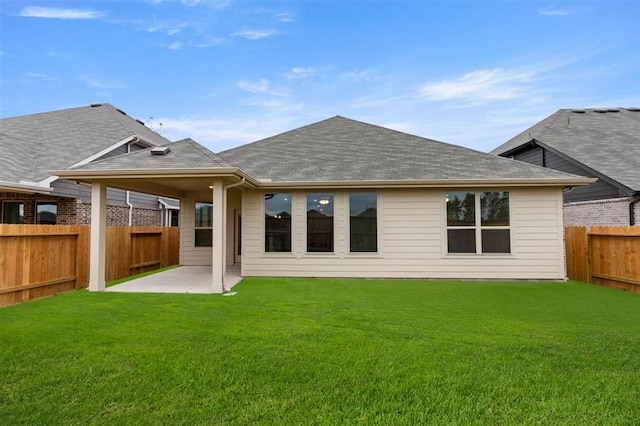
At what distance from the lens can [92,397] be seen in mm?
2953

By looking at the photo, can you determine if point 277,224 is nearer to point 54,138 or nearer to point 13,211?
point 13,211

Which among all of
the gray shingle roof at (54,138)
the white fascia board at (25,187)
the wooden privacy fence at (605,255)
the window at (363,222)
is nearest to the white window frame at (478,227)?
the window at (363,222)

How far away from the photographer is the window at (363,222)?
383 inches

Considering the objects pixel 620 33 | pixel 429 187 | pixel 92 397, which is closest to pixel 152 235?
pixel 429 187

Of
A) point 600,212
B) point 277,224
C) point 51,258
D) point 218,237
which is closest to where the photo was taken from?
point 51,258

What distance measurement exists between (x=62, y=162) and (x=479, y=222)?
12.9 metres

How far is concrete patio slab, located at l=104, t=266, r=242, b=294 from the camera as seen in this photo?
786 centimetres

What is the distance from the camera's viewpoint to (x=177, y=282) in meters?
8.90

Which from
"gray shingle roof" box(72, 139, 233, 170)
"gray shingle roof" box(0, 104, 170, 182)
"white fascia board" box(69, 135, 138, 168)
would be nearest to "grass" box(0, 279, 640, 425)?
"gray shingle roof" box(72, 139, 233, 170)

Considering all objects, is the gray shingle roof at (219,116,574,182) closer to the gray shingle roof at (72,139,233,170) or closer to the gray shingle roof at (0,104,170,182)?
the gray shingle roof at (72,139,233,170)

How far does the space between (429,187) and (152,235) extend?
859cm

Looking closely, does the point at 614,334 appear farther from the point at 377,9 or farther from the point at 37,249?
the point at 377,9

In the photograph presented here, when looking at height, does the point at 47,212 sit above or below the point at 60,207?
below

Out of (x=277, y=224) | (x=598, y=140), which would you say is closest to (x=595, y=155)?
(x=598, y=140)
